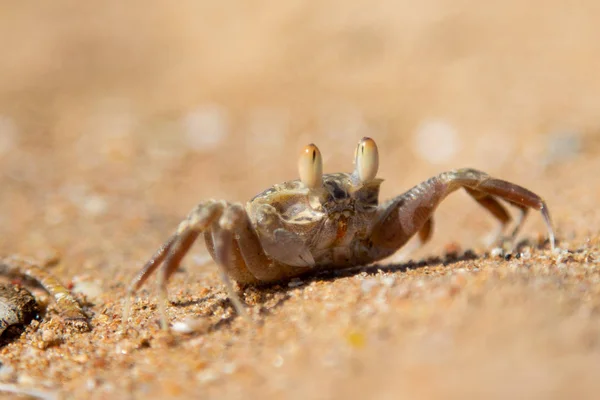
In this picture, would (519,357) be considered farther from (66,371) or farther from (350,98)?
Result: (350,98)

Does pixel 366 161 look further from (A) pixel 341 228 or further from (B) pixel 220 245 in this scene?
(B) pixel 220 245

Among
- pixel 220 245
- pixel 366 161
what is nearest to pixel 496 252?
pixel 366 161

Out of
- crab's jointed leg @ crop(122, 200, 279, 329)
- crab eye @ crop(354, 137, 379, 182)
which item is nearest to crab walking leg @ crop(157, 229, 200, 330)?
crab's jointed leg @ crop(122, 200, 279, 329)

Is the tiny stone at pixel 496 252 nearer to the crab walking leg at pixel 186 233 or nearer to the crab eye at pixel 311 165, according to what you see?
the crab eye at pixel 311 165

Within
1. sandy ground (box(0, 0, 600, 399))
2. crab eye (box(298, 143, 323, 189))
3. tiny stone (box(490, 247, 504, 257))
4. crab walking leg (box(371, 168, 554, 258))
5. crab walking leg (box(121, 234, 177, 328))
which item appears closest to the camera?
sandy ground (box(0, 0, 600, 399))

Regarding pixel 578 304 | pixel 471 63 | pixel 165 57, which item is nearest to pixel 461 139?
pixel 471 63

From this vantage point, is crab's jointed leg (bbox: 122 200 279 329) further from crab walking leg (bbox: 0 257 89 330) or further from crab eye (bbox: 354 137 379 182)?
crab eye (bbox: 354 137 379 182)

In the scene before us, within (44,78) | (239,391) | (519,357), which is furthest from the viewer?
(44,78)
